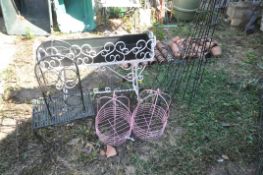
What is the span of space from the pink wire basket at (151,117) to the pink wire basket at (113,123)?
13 cm

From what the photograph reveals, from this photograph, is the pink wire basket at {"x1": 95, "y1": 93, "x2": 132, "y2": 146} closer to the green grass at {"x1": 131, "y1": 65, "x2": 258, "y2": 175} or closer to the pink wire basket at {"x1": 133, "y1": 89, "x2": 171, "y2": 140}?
the pink wire basket at {"x1": 133, "y1": 89, "x2": 171, "y2": 140}

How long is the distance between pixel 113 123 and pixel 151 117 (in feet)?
1.61

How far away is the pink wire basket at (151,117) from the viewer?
367 centimetres

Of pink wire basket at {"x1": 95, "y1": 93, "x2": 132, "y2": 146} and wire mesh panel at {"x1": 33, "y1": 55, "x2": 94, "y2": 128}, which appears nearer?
wire mesh panel at {"x1": 33, "y1": 55, "x2": 94, "y2": 128}

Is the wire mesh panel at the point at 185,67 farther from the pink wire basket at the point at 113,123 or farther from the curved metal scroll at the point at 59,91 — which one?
the curved metal scroll at the point at 59,91

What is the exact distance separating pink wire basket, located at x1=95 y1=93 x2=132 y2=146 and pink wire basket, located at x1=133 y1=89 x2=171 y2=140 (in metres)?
0.13

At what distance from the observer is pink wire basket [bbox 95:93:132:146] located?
3562 millimetres

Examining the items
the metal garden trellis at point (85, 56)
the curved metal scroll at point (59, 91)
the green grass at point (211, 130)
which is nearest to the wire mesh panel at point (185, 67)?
the green grass at point (211, 130)

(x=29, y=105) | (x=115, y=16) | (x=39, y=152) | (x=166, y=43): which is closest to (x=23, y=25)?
(x=115, y=16)

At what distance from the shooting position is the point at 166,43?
5328 millimetres

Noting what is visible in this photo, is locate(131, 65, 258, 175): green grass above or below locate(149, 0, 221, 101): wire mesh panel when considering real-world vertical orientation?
below

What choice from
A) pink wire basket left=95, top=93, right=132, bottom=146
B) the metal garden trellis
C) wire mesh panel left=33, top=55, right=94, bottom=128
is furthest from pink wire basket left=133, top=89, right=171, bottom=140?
wire mesh panel left=33, top=55, right=94, bottom=128

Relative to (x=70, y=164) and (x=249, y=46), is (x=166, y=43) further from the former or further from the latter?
(x=70, y=164)

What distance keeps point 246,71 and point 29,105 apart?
3.37 meters
